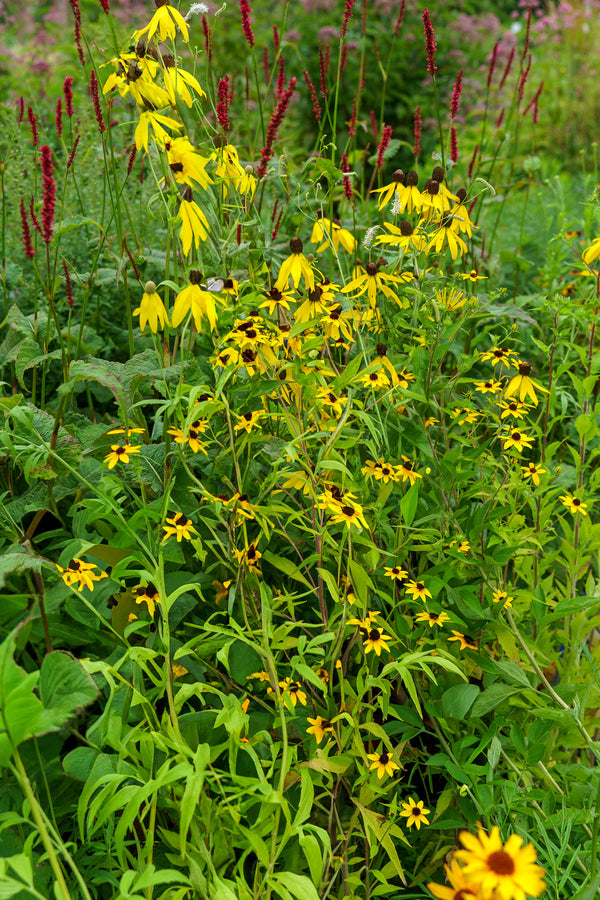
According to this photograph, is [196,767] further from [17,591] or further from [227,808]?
[17,591]

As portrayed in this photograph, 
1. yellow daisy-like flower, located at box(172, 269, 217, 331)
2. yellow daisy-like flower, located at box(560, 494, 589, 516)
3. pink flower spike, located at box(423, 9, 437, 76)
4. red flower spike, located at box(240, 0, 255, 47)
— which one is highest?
red flower spike, located at box(240, 0, 255, 47)

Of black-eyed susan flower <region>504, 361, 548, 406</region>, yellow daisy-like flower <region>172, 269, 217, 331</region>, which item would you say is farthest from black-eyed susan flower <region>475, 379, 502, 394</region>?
yellow daisy-like flower <region>172, 269, 217, 331</region>

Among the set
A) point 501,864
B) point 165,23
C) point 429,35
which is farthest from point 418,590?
point 429,35

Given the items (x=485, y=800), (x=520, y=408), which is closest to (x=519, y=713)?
(x=485, y=800)

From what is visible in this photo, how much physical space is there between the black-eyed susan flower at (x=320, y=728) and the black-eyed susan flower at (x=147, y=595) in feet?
0.95

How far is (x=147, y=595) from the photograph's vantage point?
1236 millimetres

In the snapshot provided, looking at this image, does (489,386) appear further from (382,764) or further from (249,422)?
(382,764)

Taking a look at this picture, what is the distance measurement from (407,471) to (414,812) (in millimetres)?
528

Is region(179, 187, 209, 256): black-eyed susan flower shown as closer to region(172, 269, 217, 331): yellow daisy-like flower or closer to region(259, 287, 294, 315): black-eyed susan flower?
region(172, 269, 217, 331): yellow daisy-like flower

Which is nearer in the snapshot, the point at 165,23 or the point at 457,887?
the point at 457,887

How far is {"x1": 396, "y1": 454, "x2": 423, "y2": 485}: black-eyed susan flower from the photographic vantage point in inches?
51.6

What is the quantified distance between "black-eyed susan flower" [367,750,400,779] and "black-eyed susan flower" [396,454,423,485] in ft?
1.40

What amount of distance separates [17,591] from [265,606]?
444 millimetres

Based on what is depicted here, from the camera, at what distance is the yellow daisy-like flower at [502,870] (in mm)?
636
